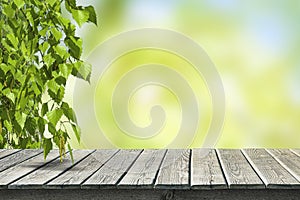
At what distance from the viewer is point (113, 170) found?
1.83 metres

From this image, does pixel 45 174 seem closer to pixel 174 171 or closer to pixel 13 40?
pixel 174 171

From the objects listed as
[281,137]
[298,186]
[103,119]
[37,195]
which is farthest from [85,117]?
[298,186]

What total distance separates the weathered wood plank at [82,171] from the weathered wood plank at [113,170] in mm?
22

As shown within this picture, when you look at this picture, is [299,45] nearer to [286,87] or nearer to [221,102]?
[286,87]

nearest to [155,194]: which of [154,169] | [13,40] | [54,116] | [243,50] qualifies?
[154,169]

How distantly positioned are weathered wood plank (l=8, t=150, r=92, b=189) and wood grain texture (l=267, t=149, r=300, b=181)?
0.74 metres

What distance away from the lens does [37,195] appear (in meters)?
1.62

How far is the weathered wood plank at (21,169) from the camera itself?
5.50 ft

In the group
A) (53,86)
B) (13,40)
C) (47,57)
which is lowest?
(53,86)

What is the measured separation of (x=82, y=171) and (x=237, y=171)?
1.64 ft

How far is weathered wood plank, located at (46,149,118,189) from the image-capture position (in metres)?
1.59

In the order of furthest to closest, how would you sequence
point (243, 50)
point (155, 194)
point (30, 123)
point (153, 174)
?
point (243, 50) < point (30, 123) < point (153, 174) < point (155, 194)

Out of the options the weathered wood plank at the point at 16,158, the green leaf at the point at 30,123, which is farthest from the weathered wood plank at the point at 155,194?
the green leaf at the point at 30,123

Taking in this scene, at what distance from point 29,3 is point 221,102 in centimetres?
153
